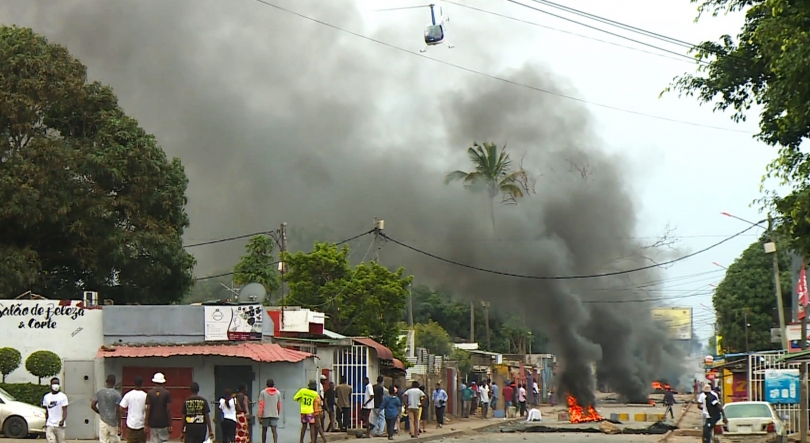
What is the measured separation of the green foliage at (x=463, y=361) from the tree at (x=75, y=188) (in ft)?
48.6

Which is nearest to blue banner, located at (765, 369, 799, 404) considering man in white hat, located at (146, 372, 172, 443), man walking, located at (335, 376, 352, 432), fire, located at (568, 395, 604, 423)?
man walking, located at (335, 376, 352, 432)

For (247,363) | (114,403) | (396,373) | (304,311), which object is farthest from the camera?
(396,373)

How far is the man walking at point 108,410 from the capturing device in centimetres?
1722

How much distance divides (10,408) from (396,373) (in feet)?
52.4

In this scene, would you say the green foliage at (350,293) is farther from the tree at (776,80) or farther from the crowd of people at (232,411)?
the tree at (776,80)

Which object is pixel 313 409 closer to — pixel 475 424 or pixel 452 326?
pixel 475 424

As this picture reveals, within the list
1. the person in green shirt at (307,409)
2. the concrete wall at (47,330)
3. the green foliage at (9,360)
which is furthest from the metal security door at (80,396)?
the person in green shirt at (307,409)

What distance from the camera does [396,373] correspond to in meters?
37.9

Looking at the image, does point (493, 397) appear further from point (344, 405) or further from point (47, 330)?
point (47, 330)

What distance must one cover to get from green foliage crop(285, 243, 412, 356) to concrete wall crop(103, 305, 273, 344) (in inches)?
556

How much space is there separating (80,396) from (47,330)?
6.15 feet

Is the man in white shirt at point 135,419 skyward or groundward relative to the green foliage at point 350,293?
groundward

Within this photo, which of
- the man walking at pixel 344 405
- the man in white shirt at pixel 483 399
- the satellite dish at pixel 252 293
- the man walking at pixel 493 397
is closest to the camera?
the man walking at pixel 344 405

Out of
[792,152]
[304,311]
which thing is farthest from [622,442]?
[792,152]
